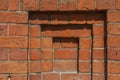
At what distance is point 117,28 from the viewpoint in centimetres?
321

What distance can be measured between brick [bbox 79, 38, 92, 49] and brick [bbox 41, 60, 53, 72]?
12.3 inches

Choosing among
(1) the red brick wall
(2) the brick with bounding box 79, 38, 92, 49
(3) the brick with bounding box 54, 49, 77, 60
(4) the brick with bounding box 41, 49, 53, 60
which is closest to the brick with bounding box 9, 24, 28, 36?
(1) the red brick wall

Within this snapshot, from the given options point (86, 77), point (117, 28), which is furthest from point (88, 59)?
point (117, 28)

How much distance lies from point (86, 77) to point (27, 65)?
1.75 feet

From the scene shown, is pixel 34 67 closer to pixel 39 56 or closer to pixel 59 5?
pixel 39 56

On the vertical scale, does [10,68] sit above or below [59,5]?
below

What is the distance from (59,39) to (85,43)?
24 centimetres

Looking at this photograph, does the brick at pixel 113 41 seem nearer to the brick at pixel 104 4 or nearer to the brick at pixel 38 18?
the brick at pixel 104 4

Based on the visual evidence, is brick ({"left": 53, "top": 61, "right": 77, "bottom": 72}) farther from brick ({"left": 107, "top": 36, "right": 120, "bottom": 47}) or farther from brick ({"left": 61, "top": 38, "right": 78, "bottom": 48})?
brick ({"left": 107, "top": 36, "right": 120, "bottom": 47})

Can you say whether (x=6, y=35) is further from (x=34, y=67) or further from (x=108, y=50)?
(x=108, y=50)

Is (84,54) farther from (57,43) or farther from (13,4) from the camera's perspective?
(13,4)

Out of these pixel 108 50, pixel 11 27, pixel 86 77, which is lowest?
pixel 86 77

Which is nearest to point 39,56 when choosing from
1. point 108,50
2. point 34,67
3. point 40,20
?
point 34,67

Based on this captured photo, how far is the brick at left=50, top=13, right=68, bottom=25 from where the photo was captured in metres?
3.27
